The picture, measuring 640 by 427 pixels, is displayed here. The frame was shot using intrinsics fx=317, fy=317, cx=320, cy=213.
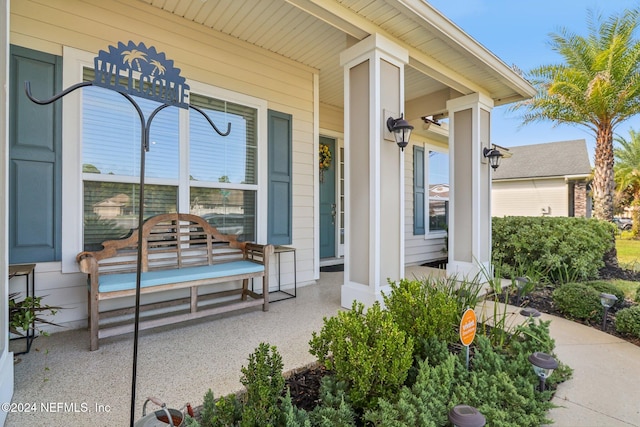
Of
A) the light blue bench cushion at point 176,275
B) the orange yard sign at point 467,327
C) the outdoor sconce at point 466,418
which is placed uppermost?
the light blue bench cushion at point 176,275

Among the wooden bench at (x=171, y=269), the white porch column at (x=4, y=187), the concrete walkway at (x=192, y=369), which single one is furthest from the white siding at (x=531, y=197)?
the white porch column at (x=4, y=187)

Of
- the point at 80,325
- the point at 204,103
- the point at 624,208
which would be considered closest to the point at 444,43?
the point at 204,103

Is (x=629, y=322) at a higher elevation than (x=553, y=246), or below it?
below

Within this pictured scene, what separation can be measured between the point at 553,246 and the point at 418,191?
2.57 metres

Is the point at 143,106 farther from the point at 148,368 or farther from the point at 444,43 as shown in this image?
the point at 444,43

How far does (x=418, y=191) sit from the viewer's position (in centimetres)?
678

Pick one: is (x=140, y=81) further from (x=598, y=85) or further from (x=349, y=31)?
(x=598, y=85)

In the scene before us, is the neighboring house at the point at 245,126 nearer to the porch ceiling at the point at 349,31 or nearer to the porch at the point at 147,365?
the porch ceiling at the point at 349,31

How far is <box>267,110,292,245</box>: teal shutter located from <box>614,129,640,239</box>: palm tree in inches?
578

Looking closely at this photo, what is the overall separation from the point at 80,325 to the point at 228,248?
1.42 meters

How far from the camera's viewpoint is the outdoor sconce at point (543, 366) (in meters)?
1.77

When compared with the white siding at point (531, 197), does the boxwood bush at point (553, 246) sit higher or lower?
lower

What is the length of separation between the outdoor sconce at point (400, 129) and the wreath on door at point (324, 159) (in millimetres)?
2203

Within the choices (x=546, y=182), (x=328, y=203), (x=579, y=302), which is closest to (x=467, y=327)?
(x=579, y=302)
